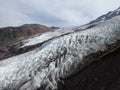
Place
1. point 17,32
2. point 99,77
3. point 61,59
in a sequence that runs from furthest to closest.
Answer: point 17,32 < point 61,59 < point 99,77

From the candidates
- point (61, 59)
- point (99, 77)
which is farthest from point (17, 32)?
point (99, 77)

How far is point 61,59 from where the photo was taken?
19.0 meters

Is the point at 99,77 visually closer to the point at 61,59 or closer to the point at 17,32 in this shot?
the point at 61,59

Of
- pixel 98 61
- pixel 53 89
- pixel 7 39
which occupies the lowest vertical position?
pixel 7 39

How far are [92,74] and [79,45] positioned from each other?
275 centimetres

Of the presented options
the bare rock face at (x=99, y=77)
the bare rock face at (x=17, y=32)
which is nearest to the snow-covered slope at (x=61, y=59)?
the bare rock face at (x=99, y=77)

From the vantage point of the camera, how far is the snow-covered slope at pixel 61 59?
17.6 meters

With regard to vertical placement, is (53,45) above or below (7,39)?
above

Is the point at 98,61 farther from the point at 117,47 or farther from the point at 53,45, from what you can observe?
the point at 53,45

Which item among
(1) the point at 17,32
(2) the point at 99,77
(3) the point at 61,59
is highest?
(3) the point at 61,59

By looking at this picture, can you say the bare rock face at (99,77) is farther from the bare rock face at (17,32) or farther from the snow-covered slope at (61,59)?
the bare rock face at (17,32)

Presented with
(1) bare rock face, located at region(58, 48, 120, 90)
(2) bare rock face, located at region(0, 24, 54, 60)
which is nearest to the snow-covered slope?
(1) bare rock face, located at region(58, 48, 120, 90)

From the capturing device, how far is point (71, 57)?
Result: 1858cm

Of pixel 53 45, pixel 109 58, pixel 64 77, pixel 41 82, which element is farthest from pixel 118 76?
pixel 53 45
